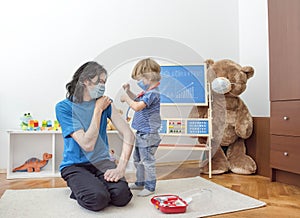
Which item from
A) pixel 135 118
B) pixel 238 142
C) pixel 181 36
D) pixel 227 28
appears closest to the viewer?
pixel 135 118

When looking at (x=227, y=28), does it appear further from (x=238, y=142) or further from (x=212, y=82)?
(x=238, y=142)

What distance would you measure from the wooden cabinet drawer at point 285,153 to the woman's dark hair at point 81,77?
992 millimetres

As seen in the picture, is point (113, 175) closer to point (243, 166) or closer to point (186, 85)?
point (186, 85)

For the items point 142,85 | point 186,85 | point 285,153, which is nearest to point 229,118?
point 186,85

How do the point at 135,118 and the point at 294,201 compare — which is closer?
the point at 294,201

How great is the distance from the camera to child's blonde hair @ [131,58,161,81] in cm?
130

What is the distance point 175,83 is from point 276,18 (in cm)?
65

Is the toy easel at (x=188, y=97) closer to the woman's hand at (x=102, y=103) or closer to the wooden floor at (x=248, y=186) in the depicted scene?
the wooden floor at (x=248, y=186)

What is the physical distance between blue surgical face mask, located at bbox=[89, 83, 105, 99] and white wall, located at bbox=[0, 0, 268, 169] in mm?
535

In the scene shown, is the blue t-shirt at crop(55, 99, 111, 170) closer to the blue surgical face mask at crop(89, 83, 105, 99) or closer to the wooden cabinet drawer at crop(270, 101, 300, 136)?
the blue surgical face mask at crop(89, 83, 105, 99)

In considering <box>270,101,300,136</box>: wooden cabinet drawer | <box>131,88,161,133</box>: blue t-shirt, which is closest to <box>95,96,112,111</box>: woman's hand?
<box>131,88,161,133</box>: blue t-shirt

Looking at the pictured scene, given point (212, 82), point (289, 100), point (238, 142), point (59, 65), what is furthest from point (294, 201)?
point (59, 65)

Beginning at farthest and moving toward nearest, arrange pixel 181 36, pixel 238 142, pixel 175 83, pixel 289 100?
pixel 181 36
pixel 238 142
pixel 175 83
pixel 289 100

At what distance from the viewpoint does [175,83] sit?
71.2 inches
